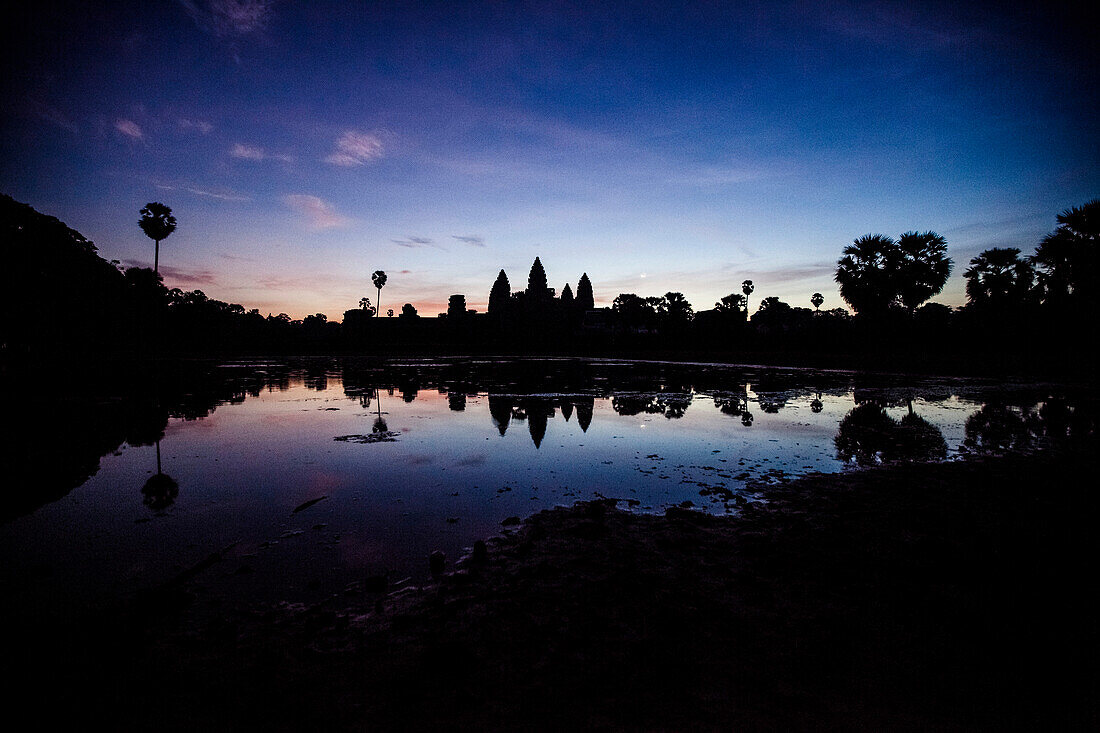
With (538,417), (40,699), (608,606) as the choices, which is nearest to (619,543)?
(608,606)

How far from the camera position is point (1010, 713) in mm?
2773

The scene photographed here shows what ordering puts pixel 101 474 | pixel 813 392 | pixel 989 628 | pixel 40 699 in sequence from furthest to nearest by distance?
pixel 813 392 < pixel 101 474 < pixel 989 628 < pixel 40 699

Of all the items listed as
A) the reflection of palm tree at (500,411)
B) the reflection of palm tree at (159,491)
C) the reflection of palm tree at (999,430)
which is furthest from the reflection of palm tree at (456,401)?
the reflection of palm tree at (999,430)

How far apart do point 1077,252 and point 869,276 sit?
14388mm

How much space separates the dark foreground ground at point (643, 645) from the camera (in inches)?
109

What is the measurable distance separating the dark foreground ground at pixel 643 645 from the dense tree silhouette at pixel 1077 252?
119ft

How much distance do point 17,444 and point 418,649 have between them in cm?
1367

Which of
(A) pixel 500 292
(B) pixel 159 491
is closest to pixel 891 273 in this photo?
(B) pixel 159 491

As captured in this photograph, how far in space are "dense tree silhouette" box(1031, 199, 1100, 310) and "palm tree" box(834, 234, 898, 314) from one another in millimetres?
10697

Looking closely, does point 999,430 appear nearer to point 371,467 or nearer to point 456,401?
point 371,467

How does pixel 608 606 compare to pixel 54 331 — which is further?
pixel 54 331

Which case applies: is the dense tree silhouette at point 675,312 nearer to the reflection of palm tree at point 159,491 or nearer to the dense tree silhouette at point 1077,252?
the dense tree silhouette at point 1077,252

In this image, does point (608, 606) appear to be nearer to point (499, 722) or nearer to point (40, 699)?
point (499, 722)

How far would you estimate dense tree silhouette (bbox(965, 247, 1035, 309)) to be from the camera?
40969 mm
